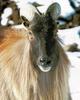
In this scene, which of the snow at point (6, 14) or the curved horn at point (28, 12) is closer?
the curved horn at point (28, 12)

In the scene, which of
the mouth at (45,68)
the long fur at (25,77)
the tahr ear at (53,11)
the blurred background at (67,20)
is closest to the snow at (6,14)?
the blurred background at (67,20)

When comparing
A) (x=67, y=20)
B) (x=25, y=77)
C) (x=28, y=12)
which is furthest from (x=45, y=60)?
(x=67, y=20)

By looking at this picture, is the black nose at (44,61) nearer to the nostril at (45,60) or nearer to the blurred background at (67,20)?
the nostril at (45,60)

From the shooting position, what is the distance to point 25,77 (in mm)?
6848

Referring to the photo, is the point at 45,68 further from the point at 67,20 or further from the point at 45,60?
the point at 67,20

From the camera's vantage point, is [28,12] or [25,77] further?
[25,77]

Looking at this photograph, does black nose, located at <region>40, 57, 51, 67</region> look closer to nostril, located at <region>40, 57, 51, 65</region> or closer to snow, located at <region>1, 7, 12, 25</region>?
nostril, located at <region>40, 57, 51, 65</region>

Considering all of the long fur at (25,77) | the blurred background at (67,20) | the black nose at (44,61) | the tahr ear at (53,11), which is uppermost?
the tahr ear at (53,11)

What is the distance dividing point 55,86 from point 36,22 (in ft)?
2.33

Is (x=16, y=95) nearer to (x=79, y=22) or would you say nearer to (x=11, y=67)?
(x=11, y=67)

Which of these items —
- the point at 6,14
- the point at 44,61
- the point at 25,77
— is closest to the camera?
the point at 44,61

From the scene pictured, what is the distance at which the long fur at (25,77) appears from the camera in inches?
268

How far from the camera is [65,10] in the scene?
12203 mm

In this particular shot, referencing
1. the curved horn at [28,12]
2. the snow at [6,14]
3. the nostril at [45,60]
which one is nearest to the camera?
the nostril at [45,60]
